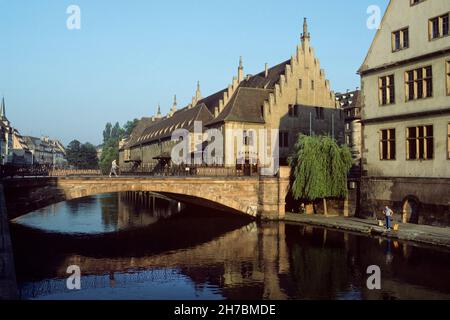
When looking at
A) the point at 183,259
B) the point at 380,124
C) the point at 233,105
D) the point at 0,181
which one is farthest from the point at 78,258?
the point at 233,105

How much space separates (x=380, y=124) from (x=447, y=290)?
18824 mm

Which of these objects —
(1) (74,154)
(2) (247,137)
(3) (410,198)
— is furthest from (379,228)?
(1) (74,154)

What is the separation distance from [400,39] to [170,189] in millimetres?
21020

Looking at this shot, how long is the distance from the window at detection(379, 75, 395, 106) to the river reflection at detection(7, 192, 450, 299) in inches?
432

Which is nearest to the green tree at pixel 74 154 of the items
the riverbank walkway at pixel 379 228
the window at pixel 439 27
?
the riverbank walkway at pixel 379 228

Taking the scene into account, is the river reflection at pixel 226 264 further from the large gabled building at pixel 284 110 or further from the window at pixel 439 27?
the large gabled building at pixel 284 110

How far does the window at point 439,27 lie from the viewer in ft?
92.8

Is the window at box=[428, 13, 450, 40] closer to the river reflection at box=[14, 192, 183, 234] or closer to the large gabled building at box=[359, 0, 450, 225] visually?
the large gabled building at box=[359, 0, 450, 225]

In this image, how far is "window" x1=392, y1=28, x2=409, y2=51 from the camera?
103 ft

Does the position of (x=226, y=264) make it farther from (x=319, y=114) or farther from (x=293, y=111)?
(x=319, y=114)

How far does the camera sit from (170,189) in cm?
3500

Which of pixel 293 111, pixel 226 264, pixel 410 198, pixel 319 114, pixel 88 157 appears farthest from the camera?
pixel 88 157
